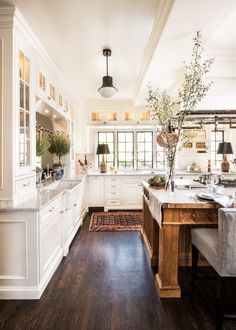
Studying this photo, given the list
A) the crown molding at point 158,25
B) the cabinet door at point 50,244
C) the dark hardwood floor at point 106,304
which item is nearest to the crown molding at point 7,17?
the crown molding at point 158,25

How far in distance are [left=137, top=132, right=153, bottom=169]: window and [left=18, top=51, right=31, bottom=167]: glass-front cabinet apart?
3.88 metres

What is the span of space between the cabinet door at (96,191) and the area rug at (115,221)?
29 centimetres

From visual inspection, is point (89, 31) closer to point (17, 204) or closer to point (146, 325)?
point (17, 204)

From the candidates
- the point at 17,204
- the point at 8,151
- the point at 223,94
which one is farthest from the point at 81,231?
the point at 223,94

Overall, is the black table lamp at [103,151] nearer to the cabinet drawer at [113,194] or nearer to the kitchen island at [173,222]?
the cabinet drawer at [113,194]

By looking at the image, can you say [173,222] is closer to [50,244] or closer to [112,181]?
[50,244]

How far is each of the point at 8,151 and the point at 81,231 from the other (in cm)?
235

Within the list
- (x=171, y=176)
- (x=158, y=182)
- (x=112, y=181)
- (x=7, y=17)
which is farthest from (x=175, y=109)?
(x=112, y=181)

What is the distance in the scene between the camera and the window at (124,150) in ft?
20.0

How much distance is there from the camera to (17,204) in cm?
220

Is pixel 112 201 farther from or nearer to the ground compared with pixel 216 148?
nearer to the ground

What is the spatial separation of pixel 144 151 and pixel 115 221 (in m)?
2.26

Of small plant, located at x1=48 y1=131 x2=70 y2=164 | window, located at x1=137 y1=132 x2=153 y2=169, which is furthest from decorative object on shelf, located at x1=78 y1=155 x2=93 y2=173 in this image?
small plant, located at x1=48 y1=131 x2=70 y2=164

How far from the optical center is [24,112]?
2402 mm
